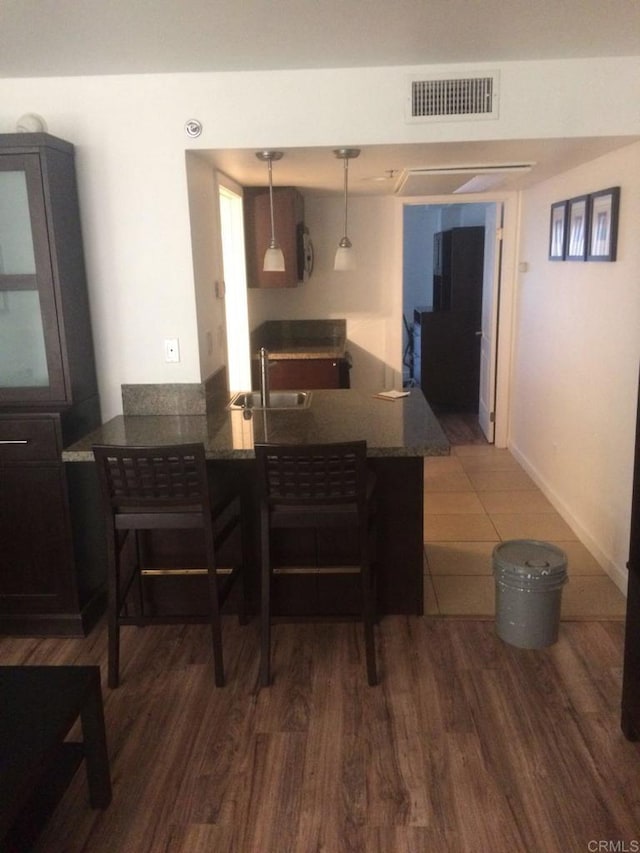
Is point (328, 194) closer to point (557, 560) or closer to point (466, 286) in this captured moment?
point (466, 286)

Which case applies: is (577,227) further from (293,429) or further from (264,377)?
(293,429)

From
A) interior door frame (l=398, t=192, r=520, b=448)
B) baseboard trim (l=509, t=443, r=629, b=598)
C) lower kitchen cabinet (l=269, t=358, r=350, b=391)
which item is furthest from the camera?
interior door frame (l=398, t=192, r=520, b=448)

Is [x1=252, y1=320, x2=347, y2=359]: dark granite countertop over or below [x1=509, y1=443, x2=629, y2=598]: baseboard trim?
over

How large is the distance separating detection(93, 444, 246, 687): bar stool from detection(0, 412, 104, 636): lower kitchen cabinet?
0.42 meters

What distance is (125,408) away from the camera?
3123 millimetres

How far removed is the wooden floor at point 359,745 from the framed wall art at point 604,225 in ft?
5.71

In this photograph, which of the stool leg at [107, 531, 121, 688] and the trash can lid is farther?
the trash can lid

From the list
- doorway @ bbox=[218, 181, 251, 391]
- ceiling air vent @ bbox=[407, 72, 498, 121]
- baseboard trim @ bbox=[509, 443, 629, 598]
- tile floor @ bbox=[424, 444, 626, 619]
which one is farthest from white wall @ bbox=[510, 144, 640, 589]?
doorway @ bbox=[218, 181, 251, 391]

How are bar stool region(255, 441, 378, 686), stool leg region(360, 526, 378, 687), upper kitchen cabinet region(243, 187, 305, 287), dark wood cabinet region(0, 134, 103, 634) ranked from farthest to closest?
upper kitchen cabinet region(243, 187, 305, 287)
dark wood cabinet region(0, 134, 103, 634)
stool leg region(360, 526, 378, 687)
bar stool region(255, 441, 378, 686)

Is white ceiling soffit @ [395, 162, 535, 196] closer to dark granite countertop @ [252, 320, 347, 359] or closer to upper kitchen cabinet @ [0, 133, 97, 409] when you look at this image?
dark granite countertop @ [252, 320, 347, 359]

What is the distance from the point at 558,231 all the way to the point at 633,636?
8.76 feet

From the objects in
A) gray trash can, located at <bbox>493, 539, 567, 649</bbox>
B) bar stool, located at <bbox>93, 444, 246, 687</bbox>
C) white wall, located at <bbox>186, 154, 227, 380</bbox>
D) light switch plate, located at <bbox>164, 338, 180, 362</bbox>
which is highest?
white wall, located at <bbox>186, 154, 227, 380</bbox>

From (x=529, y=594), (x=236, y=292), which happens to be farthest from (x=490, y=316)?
(x=529, y=594)

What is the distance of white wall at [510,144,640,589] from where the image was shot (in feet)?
9.98
